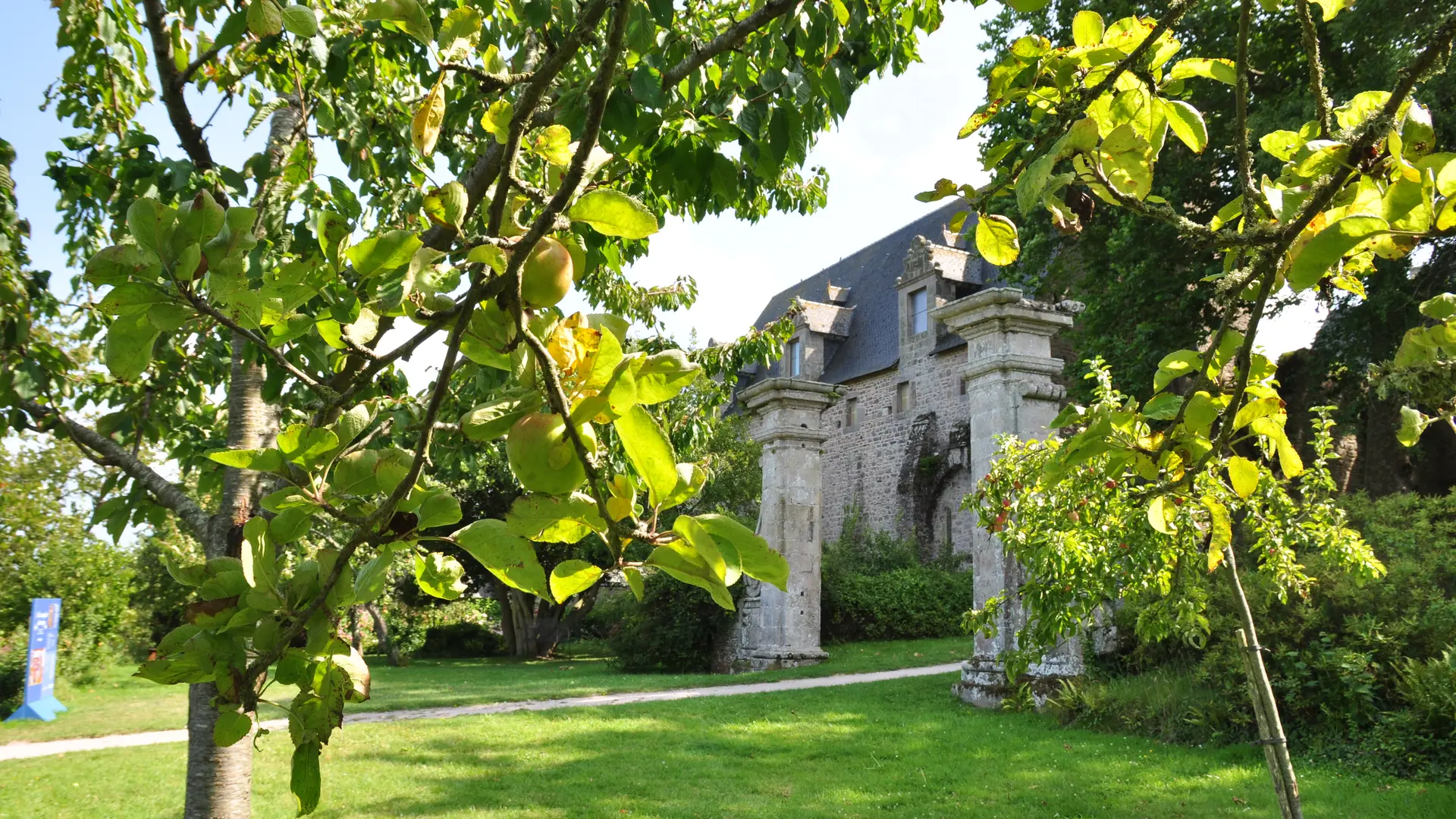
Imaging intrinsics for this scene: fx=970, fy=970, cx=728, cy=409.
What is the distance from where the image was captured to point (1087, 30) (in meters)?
1.40

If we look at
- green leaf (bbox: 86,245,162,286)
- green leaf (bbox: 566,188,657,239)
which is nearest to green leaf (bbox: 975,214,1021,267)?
green leaf (bbox: 566,188,657,239)

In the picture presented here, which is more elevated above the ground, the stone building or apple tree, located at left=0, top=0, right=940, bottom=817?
the stone building

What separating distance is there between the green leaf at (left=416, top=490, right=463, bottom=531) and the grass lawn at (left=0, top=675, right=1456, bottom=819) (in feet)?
17.4

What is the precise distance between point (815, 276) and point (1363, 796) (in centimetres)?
2315

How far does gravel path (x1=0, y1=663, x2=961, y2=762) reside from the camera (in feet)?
29.9

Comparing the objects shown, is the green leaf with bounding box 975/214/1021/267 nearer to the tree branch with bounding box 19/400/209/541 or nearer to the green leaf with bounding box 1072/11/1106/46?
the green leaf with bounding box 1072/11/1106/46

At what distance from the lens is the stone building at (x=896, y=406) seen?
8703 mm

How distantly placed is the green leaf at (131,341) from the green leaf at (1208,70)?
4.23 ft

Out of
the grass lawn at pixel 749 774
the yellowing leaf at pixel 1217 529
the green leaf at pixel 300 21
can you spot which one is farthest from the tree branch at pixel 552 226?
the grass lawn at pixel 749 774

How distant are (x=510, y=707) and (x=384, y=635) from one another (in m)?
8.41

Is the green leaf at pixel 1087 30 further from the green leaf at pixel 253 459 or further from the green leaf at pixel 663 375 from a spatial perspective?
the green leaf at pixel 253 459

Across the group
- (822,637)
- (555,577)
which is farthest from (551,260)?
(822,637)

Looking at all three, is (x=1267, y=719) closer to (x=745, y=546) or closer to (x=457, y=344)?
(x=745, y=546)

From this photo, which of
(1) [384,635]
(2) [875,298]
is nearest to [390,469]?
(1) [384,635]
